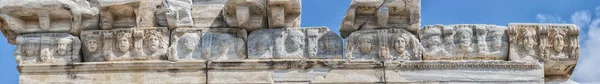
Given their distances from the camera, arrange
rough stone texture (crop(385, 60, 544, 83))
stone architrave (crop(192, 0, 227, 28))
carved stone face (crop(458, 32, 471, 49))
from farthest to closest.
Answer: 1. stone architrave (crop(192, 0, 227, 28))
2. carved stone face (crop(458, 32, 471, 49))
3. rough stone texture (crop(385, 60, 544, 83))

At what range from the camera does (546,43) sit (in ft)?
29.8

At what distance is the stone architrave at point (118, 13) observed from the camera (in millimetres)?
9344

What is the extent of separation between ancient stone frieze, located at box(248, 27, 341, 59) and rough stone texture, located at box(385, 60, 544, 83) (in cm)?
63

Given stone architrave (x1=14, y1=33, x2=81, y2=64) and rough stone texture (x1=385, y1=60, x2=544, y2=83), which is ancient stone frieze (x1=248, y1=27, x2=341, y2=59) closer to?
rough stone texture (x1=385, y1=60, x2=544, y2=83)

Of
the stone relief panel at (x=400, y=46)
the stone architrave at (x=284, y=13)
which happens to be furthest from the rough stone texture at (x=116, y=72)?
the stone relief panel at (x=400, y=46)

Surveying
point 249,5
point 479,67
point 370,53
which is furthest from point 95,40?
point 479,67

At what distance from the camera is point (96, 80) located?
916cm

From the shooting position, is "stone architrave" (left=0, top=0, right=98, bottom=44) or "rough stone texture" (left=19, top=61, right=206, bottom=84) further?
"stone architrave" (left=0, top=0, right=98, bottom=44)

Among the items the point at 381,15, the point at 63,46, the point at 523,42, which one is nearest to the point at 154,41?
the point at 63,46

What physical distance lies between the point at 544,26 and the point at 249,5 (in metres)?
2.98

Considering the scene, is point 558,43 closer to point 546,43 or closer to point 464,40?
point 546,43

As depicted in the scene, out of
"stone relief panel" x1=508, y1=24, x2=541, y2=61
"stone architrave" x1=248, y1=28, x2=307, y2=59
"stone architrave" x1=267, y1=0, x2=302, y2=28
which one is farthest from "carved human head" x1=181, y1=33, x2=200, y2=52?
"stone relief panel" x1=508, y1=24, x2=541, y2=61

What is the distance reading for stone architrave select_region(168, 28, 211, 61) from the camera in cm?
919

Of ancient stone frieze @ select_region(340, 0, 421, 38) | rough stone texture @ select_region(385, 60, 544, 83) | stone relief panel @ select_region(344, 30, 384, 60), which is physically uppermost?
ancient stone frieze @ select_region(340, 0, 421, 38)
